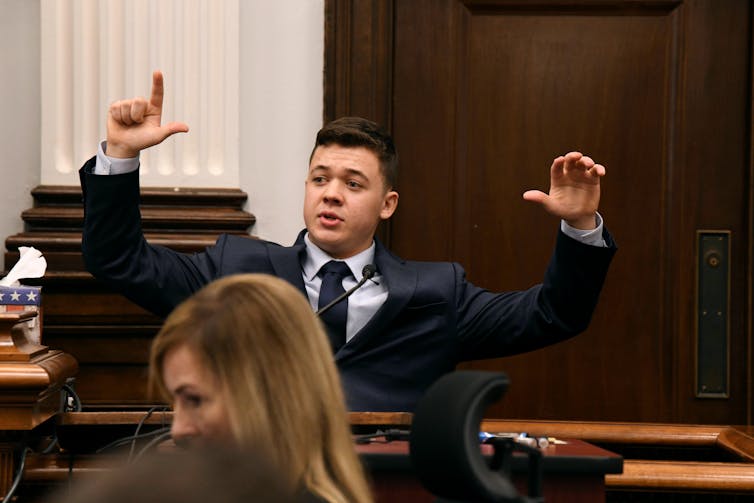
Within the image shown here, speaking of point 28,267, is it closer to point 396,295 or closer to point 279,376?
point 396,295

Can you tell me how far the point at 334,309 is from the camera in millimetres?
2711

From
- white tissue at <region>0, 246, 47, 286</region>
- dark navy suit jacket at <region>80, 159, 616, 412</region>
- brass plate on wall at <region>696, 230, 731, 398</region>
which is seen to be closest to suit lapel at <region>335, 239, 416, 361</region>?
dark navy suit jacket at <region>80, 159, 616, 412</region>

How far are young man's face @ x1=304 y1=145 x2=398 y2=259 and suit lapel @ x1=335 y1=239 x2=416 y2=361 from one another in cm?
10

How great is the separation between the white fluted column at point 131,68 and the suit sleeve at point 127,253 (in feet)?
2.75

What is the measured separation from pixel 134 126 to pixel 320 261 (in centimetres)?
56

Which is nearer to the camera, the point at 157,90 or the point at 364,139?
the point at 157,90

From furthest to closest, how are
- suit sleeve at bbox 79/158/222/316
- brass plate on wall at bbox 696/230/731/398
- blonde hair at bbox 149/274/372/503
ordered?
1. brass plate on wall at bbox 696/230/731/398
2. suit sleeve at bbox 79/158/222/316
3. blonde hair at bbox 149/274/372/503

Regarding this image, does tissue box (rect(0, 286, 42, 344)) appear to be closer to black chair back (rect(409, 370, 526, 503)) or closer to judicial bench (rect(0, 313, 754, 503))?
judicial bench (rect(0, 313, 754, 503))

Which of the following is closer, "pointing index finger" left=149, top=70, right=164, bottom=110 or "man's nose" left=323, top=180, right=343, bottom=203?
"pointing index finger" left=149, top=70, right=164, bottom=110

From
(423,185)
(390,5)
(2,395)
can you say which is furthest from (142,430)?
(390,5)

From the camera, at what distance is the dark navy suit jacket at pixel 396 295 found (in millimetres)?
2648

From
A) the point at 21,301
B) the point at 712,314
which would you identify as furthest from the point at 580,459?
the point at 712,314

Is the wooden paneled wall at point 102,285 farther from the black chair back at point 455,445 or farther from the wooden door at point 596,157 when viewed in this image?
the black chair back at point 455,445

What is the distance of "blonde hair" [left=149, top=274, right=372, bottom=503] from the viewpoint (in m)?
1.25
